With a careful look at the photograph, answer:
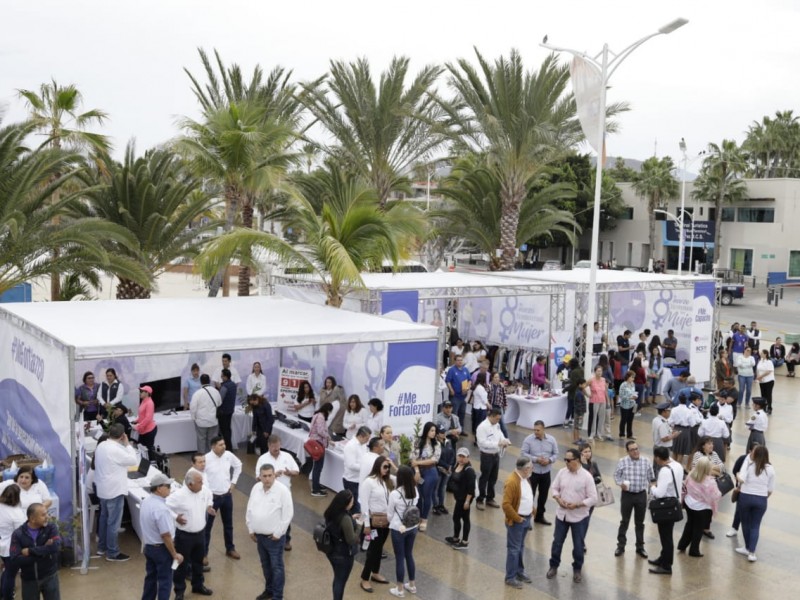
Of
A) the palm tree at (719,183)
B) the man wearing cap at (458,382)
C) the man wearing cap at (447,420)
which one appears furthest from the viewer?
the palm tree at (719,183)

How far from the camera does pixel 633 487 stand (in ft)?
31.9

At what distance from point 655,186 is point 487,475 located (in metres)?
51.7

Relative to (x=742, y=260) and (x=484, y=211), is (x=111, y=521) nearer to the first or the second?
(x=484, y=211)

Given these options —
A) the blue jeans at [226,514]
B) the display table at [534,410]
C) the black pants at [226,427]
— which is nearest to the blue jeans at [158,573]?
the blue jeans at [226,514]

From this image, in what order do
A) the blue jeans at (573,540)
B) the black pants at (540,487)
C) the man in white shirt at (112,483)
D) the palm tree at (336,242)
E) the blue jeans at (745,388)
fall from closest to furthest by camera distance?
the blue jeans at (573,540)
the man in white shirt at (112,483)
the black pants at (540,487)
the palm tree at (336,242)
the blue jeans at (745,388)

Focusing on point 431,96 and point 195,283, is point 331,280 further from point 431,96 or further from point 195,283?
→ point 195,283

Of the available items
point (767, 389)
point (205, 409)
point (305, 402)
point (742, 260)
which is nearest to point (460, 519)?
point (305, 402)

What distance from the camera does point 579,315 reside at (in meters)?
18.9

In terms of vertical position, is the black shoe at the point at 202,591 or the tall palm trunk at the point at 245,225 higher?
the tall palm trunk at the point at 245,225

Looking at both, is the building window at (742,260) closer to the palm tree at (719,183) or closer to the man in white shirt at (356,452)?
the palm tree at (719,183)

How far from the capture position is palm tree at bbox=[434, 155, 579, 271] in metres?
27.8

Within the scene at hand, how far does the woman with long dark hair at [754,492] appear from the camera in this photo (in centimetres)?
958

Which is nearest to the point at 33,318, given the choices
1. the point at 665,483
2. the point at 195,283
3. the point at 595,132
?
the point at 665,483

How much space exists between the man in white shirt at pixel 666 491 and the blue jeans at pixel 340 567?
145 inches
